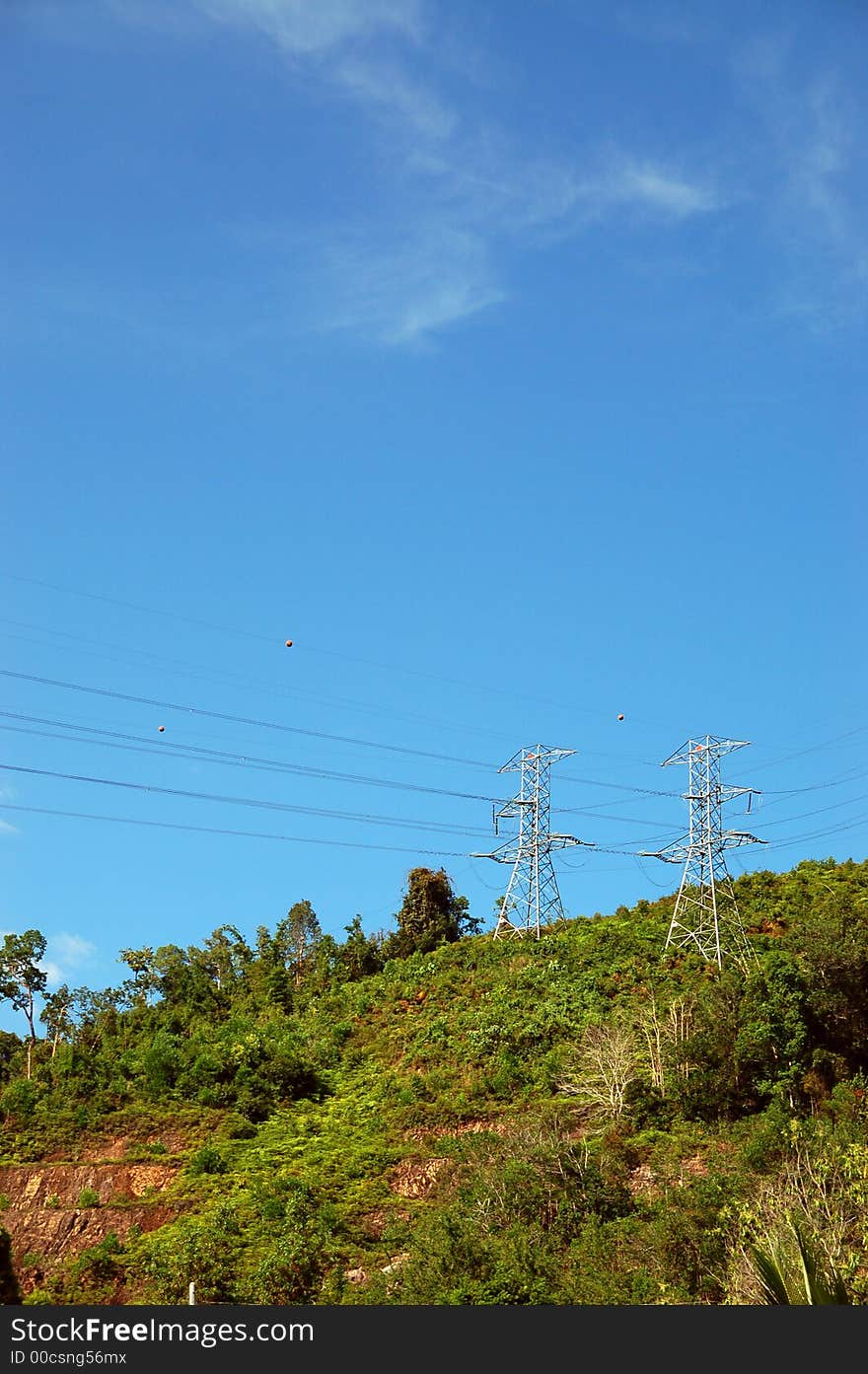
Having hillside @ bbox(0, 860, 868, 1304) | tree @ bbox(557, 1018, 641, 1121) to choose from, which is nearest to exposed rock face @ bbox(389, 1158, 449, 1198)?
hillside @ bbox(0, 860, 868, 1304)

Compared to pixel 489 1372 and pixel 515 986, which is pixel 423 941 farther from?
pixel 489 1372

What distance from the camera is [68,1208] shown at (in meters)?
52.2

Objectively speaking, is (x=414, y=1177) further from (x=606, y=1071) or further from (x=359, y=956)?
(x=359, y=956)

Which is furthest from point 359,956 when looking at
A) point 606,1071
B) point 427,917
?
point 606,1071

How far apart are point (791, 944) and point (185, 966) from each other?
151 ft

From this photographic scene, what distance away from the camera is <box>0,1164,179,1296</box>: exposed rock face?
→ 165ft

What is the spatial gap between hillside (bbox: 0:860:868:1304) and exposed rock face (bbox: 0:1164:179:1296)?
0.36ft

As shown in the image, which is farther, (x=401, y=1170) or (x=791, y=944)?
(x=791, y=944)

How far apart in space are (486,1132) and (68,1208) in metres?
16.6

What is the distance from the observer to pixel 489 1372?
24.7m

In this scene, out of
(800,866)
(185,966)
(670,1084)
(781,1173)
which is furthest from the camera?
(185,966)

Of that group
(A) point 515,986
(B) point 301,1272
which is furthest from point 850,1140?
(A) point 515,986

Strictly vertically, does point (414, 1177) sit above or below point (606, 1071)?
below

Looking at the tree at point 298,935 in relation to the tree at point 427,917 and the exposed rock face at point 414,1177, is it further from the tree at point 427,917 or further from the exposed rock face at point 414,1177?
the exposed rock face at point 414,1177
